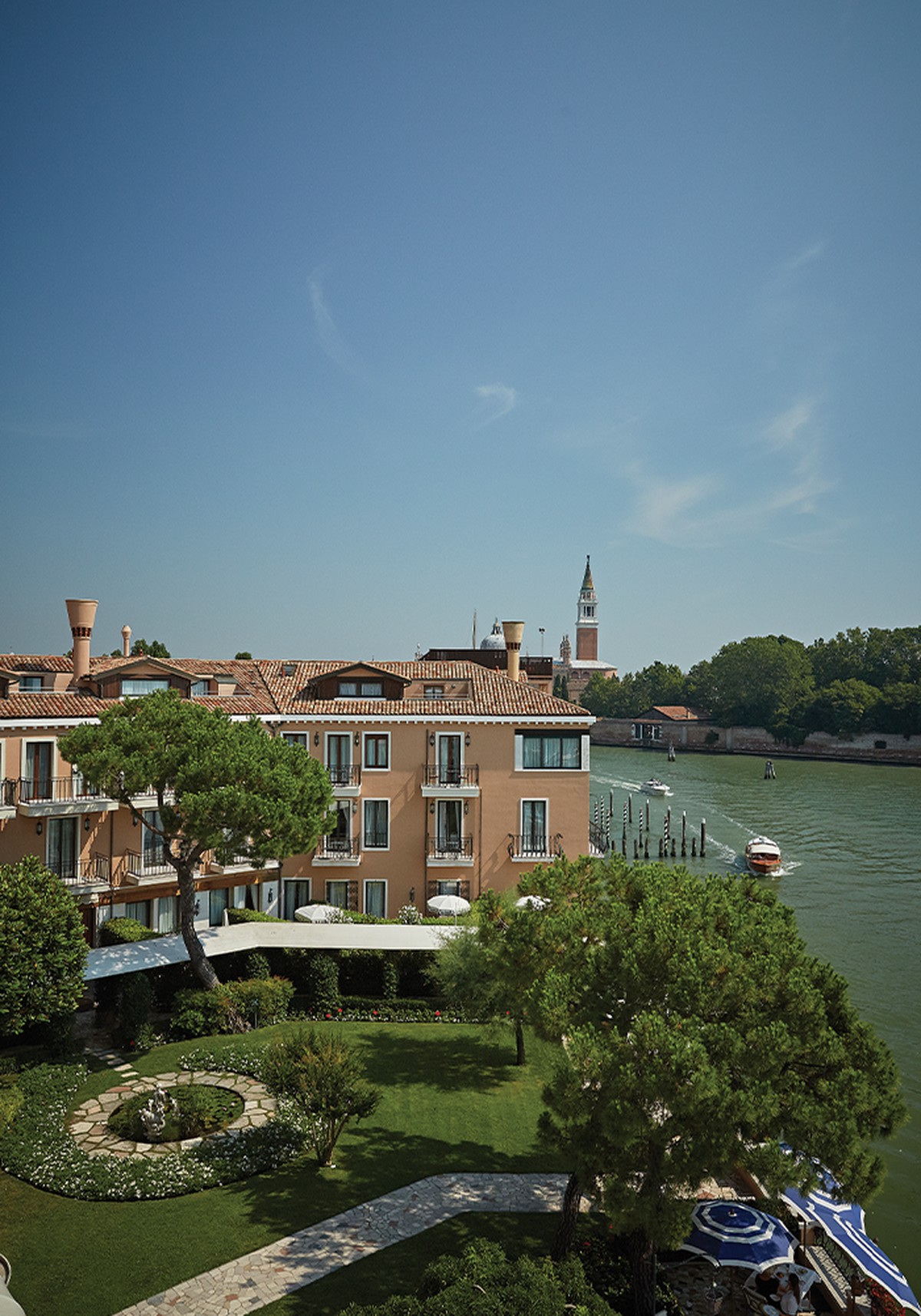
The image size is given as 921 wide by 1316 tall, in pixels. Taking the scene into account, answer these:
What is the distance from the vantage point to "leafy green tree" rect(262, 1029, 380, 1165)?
16.6 meters

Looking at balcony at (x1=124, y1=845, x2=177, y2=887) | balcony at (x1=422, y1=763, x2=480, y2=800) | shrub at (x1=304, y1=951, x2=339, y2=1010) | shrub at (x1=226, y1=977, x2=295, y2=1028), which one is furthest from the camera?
balcony at (x1=422, y1=763, x2=480, y2=800)

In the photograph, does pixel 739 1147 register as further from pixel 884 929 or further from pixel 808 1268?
pixel 884 929

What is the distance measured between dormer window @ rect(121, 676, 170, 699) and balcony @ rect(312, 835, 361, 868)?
7614 mm

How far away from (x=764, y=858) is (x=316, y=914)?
33.1m

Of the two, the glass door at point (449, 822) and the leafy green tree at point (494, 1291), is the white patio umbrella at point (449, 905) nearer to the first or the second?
the glass door at point (449, 822)

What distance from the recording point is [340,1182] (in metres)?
16.6

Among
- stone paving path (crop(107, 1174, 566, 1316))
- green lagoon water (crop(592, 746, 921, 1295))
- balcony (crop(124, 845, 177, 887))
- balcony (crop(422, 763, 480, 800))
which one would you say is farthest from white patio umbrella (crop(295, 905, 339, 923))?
green lagoon water (crop(592, 746, 921, 1295))

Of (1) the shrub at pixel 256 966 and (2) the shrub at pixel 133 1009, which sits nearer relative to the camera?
(2) the shrub at pixel 133 1009

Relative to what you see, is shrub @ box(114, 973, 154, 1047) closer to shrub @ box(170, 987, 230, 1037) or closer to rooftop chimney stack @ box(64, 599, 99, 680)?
shrub @ box(170, 987, 230, 1037)

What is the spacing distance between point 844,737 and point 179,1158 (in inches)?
4469

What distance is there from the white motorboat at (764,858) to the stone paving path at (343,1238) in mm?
38878

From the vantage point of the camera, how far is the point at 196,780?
23297 mm

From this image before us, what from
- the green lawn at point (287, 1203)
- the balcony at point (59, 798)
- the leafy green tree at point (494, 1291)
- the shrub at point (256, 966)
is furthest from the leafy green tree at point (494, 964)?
the balcony at point (59, 798)

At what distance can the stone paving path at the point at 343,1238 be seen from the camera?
13336 millimetres
